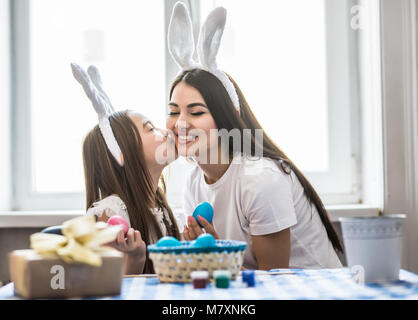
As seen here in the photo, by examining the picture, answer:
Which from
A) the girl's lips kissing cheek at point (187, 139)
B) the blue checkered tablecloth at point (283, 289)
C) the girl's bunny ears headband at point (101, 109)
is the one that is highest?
the girl's bunny ears headband at point (101, 109)

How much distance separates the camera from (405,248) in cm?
163

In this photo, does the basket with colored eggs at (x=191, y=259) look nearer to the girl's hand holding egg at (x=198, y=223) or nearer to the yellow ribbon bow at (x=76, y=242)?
the yellow ribbon bow at (x=76, y=242)

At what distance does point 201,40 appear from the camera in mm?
1261

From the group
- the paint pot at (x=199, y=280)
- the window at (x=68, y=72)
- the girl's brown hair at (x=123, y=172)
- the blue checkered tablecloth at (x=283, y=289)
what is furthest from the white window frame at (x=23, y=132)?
the paint pot at (x=199, y=280)

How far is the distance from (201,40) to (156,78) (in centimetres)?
62

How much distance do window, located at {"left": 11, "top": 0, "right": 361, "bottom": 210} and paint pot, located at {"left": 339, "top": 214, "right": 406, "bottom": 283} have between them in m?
1.03

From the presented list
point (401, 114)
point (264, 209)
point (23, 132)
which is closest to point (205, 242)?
point (264, 209)

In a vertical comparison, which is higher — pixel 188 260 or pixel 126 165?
pixel 126 165

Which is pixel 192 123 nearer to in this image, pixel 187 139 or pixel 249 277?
pixel 187 139

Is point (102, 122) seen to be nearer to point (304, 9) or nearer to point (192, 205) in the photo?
point (192, 205)

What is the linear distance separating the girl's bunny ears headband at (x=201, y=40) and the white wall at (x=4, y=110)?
81 centimetres

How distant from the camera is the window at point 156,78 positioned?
183 cm

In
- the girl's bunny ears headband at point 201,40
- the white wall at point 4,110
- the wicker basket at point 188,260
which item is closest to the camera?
the wicker basket at point 188,260

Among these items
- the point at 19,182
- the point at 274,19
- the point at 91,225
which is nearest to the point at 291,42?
the point at 274,19
